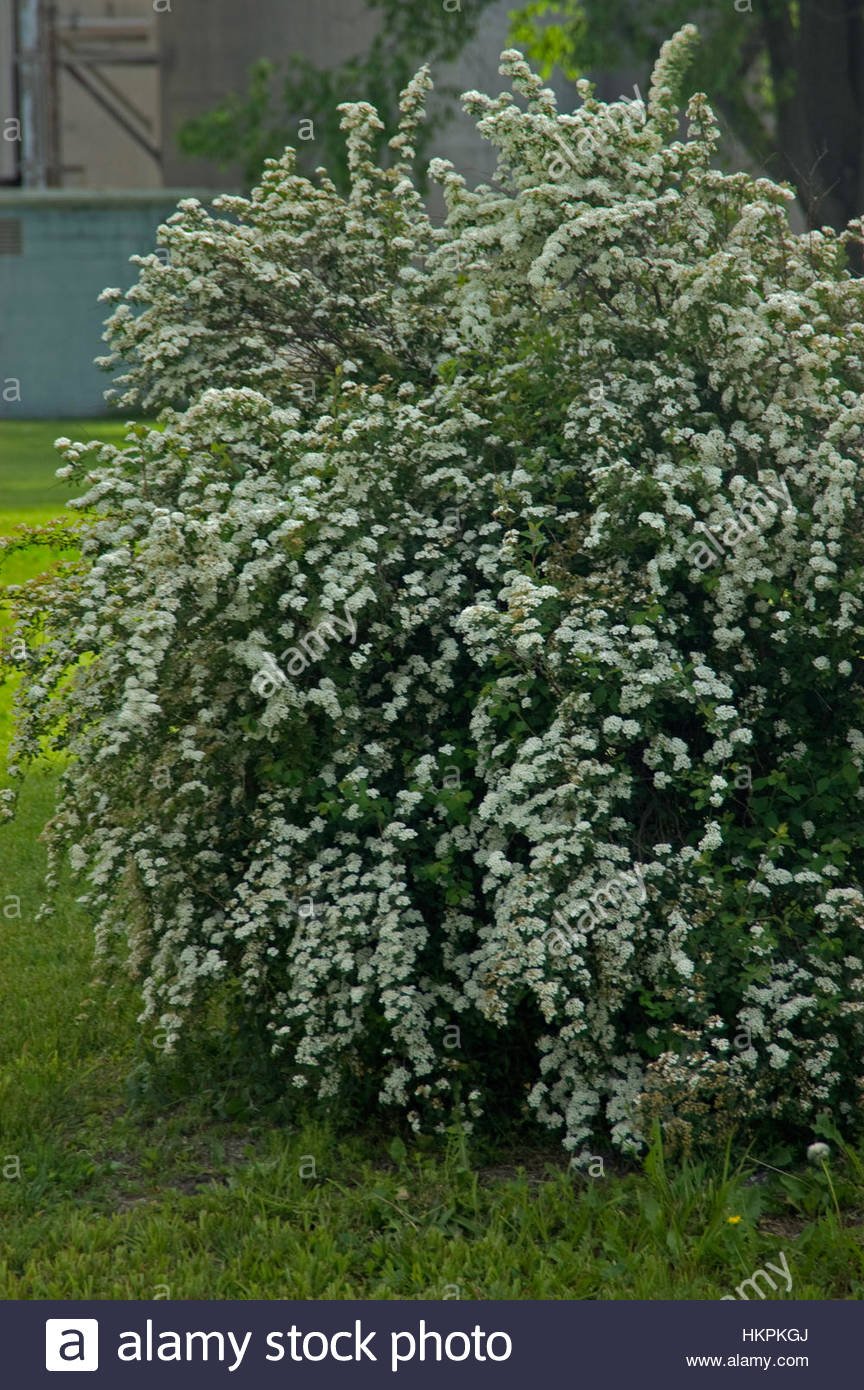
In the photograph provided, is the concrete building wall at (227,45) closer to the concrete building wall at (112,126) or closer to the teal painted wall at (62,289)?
the concrete building wall at (112,126)

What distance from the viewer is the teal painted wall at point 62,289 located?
21109mm

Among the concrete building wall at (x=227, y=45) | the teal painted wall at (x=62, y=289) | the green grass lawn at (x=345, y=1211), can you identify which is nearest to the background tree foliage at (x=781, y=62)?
the teal painted wall at (x=62, y=289)

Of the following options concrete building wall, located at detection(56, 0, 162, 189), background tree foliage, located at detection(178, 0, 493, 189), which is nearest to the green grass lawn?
background tree foliage, located at detection(178, 0, 493, 189)

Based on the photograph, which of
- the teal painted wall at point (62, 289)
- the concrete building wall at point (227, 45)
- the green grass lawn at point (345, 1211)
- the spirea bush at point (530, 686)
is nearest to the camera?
the green grass lawn at point (345, 1211)

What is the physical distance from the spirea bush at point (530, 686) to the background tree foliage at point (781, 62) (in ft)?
33.2

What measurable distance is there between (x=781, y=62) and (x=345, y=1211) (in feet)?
50.1

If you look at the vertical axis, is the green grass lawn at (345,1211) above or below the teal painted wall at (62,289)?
below

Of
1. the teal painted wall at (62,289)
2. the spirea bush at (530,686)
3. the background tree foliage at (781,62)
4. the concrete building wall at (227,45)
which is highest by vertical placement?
the concrete building wall at (227,45)

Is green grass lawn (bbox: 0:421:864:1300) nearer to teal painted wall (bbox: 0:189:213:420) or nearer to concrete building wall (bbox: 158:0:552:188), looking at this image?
teal painted wall (bbox: 0:189:213:420)

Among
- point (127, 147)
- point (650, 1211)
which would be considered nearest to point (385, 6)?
point (127, 147)

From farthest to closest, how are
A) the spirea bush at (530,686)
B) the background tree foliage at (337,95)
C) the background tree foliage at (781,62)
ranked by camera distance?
1. the background tree foliage at (337,95)
2. the background tree foliage at (781,62)
3. the spirea bush at (530,686)

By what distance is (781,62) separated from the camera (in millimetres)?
16969

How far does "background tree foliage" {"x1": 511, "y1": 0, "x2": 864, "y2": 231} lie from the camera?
16016 mm

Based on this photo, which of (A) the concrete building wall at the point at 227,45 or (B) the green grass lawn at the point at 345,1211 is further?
(A) the concrete building wall at the point at 227,45
